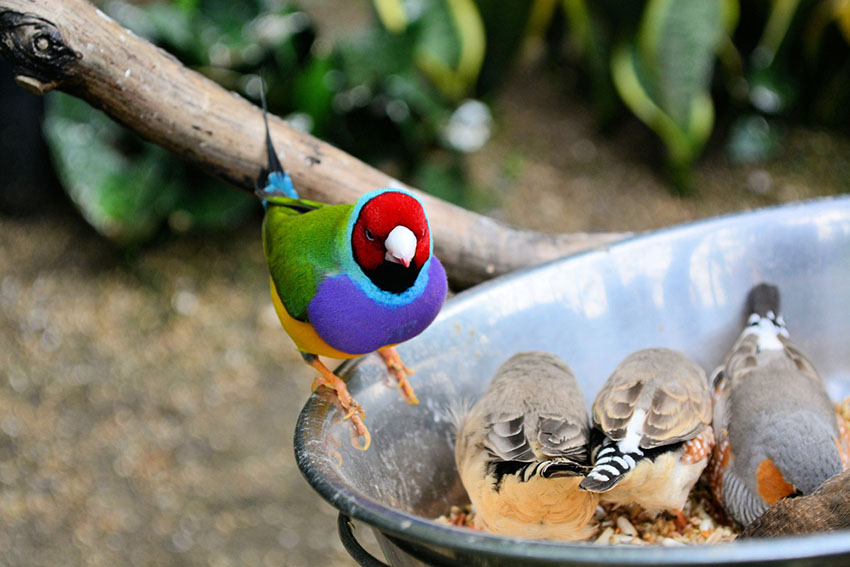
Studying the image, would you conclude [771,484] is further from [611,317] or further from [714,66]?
[714,66]

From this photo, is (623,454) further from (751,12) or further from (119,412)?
(751,12)

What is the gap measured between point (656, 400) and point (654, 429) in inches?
2.2

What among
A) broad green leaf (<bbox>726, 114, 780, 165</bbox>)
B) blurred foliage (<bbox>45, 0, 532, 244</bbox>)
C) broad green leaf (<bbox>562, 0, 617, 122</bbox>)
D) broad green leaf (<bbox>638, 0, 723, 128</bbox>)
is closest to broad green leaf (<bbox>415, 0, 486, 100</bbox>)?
blurred foliage (<bbox>45, 0, 532, 244</bbox>)

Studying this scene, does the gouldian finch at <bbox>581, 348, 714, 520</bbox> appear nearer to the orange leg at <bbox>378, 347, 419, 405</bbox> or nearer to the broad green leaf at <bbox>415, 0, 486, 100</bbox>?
the orange leg at <bbox>378, 347, 419, 405</bbox>

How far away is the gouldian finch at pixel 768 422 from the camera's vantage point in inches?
60.2

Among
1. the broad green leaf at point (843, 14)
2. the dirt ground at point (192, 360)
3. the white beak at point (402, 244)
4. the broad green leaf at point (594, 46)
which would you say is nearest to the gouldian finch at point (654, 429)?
the white beak at point (402, 244)

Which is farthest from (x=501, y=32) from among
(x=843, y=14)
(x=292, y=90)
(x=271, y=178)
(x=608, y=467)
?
(x=608, y=467)

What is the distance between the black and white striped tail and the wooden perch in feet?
2.74

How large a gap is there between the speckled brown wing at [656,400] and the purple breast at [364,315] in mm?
353

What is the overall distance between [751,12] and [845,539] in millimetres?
3928

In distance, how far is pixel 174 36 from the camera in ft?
12.3

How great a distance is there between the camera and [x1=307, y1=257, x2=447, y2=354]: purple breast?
1.49 m

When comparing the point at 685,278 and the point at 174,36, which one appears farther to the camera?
the point at 174,36

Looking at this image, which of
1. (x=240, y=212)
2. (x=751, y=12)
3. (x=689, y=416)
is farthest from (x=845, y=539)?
(x=751, y=12)
